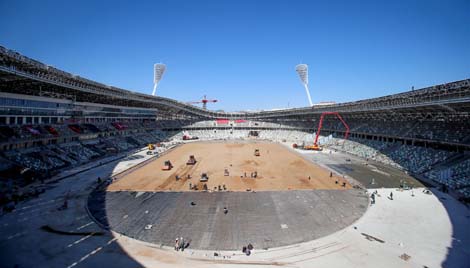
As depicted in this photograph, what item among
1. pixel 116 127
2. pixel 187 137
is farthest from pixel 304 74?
pixel 116 127

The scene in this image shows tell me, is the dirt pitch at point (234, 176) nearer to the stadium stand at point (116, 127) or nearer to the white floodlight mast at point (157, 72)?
the stadium stand at point (116, 127)

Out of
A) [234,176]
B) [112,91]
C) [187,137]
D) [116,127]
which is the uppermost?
[112,91]

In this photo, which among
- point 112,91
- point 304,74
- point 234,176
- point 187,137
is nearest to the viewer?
point 234,176

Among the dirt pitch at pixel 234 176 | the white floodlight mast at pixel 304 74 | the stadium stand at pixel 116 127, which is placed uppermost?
the white floodlight mast at pixel 304 74

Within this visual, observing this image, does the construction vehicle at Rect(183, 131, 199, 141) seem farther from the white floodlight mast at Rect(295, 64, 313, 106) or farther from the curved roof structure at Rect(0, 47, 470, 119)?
the white floodlight mast at Rect(295, 64, 313, 106)

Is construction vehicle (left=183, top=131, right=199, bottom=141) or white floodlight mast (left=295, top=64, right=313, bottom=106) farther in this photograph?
white floodlight mast (left=295, top=64, right=313, bottom=106)

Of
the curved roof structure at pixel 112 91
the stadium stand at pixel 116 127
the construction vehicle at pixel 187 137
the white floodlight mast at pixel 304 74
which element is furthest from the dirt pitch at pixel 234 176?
the white floodlight mast at pixel 304 74

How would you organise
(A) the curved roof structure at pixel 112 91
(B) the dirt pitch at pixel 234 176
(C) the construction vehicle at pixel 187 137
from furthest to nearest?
(C) the construction vehicle at pixel 187 137 → (B) the dirt pitch at pixel 234 176 → (A) the curved roof structure at pixel 112 91

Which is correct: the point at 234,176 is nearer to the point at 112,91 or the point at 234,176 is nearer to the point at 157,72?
the point at 112,91

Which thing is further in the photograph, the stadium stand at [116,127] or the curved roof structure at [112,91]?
the stadium stand at [116,127]

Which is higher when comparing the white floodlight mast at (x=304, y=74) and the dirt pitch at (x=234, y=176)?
the white floodlight mast at (x=304, y=74)

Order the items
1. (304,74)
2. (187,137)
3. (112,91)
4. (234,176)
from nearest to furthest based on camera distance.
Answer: (234,176) < (112,91) < (187,137) < (304,74)

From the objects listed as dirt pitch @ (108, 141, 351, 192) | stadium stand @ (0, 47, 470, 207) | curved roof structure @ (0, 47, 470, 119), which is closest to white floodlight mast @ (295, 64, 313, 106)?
stadium stand @ (0, 47, 470, 207)

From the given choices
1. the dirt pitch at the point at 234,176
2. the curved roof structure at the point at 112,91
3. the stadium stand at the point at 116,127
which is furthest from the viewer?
the stadium stand at the point at 116,127
